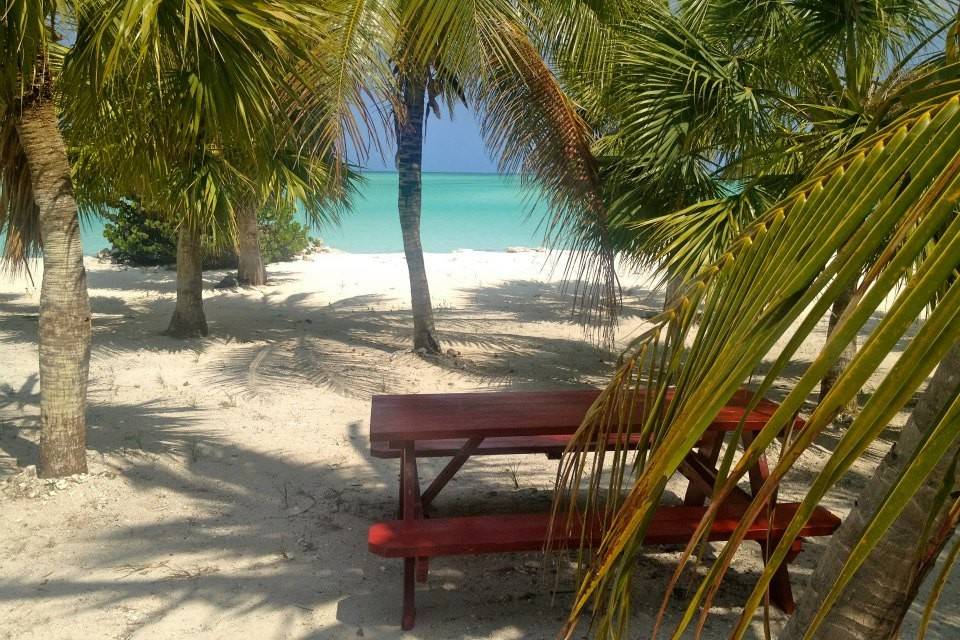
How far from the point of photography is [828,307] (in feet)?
1.75

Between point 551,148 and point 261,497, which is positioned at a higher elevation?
point 551,148

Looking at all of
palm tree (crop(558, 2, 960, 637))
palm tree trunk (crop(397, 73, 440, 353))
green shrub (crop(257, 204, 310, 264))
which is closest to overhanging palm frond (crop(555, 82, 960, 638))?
palm tree (crop(558, 2, 960, 637))

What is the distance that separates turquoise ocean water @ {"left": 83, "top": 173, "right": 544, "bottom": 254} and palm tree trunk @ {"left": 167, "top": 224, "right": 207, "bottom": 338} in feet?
11.4

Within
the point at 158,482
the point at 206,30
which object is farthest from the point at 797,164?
the point at 158,482

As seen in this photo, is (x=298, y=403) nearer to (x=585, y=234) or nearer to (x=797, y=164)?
(x=585, y=234)

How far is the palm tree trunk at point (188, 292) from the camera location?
822 cm

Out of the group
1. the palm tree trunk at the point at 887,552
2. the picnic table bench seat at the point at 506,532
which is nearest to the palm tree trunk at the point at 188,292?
the picnic table bench seat at the point at 506,532

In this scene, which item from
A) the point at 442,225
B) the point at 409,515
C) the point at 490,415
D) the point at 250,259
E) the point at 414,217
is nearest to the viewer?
the point at 409,515

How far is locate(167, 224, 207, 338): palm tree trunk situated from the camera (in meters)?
8.22

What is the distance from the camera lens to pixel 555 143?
21.1 ft

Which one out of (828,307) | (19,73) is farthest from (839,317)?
(19,73)

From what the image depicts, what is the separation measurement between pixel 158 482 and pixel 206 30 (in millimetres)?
2588

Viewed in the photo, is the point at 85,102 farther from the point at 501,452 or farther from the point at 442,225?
the point at 442,225

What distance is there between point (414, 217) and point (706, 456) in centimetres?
467
